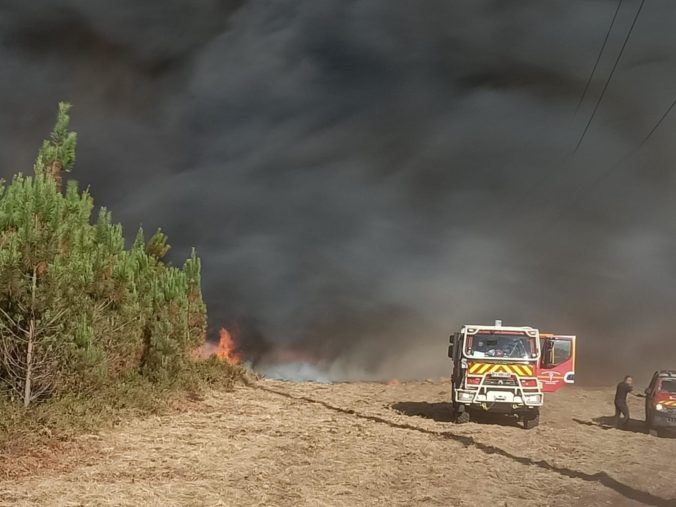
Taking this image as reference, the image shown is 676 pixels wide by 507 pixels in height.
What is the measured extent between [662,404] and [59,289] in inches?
687

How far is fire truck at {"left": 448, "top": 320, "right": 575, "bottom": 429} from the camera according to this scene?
20828 millimetres

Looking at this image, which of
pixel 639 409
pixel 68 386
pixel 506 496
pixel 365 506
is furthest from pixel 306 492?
pixel 639 409

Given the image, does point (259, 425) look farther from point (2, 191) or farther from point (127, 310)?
point (2, 191)

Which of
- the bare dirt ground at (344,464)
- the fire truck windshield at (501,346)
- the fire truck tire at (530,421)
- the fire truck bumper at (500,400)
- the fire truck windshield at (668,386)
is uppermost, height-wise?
the fire truck windshield at (501,346)

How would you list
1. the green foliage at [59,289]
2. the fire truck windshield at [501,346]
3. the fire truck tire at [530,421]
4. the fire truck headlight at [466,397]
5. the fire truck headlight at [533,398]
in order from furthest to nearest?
the fire truck windshield at [501,346], the fire truck tire at [530,421], the fire truck headlight at [466,397], the fire truck headlight at [533,398], the green foliage at [59,289]

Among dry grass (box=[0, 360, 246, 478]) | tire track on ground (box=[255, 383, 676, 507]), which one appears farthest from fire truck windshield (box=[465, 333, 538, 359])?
dry grass (box=[0, 360, 246, 478])

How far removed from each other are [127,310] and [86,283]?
10.2 ft

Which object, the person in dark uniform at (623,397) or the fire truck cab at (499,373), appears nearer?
the fire truck cab at (499,373)

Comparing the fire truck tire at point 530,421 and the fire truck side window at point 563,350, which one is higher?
the fire truck side window at point 563,350

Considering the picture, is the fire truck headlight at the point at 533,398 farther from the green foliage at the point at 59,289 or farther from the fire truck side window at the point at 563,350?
the green foliage at the point at 59,289

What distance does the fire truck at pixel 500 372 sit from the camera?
20828 mm

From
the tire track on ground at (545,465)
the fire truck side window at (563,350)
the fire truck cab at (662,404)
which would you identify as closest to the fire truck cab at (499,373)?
the tire track on ground at (545,465)

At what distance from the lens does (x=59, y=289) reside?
14664mm

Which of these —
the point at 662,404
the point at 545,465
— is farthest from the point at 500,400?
the point at 545,465
